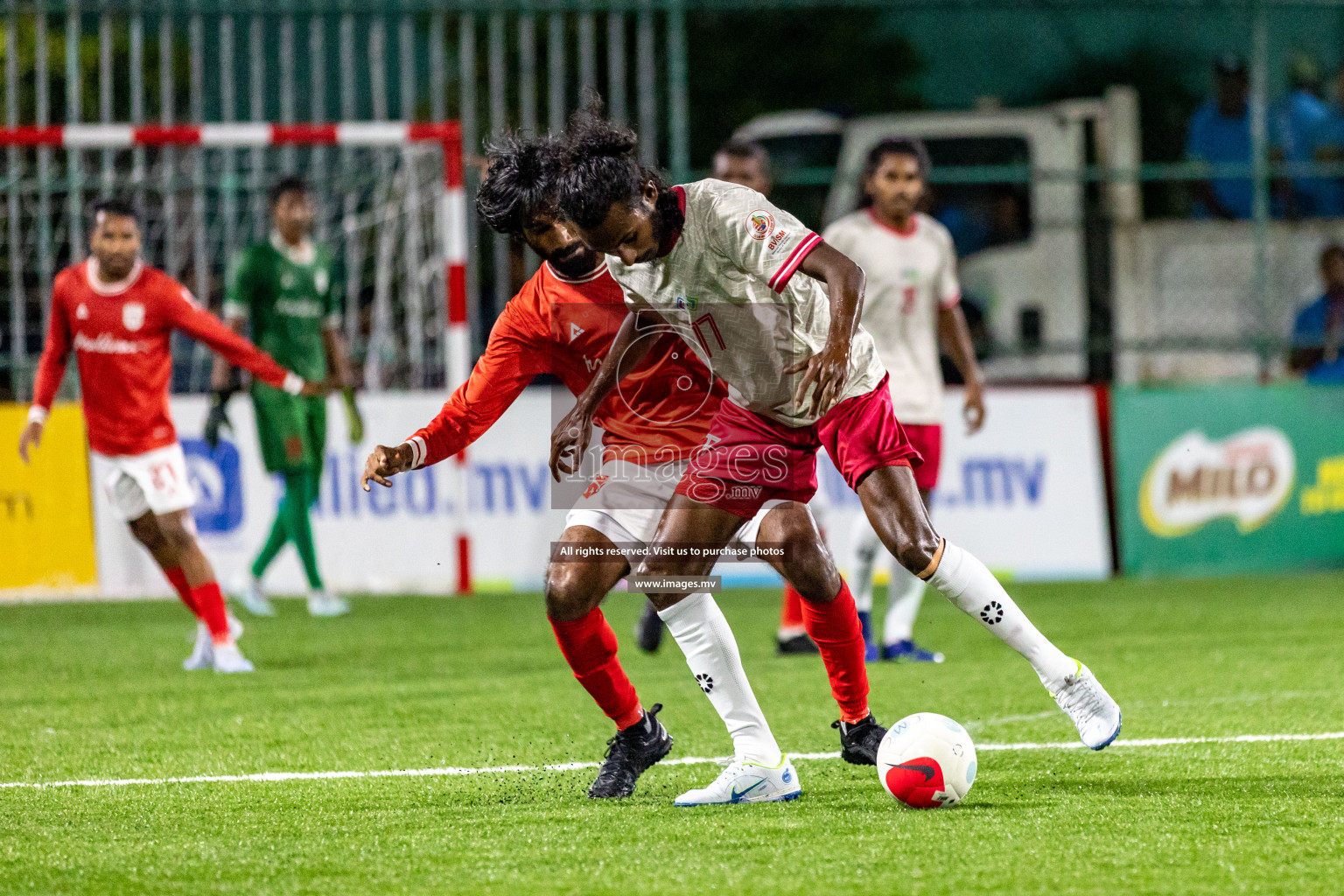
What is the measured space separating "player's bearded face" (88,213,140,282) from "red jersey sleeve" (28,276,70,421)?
0.90 feet

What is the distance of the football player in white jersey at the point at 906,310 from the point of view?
7465 mm

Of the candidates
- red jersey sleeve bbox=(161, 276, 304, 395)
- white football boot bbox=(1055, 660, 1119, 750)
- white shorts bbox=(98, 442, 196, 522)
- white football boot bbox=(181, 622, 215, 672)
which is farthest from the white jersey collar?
white football boot bbox=(1055, 660, 1119, 750)

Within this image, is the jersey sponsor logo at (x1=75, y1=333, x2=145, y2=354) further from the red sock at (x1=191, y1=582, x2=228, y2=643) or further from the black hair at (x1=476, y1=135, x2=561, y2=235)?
the black hair at (x1=476, y1=135, x2=561, y2=235)

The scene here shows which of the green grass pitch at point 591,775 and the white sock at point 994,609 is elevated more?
the white sock at point 994,609

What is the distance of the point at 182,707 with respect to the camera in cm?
654

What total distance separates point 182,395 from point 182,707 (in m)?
4.41

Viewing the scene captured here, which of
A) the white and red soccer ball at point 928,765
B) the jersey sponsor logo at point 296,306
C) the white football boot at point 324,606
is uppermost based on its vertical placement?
the jersey sponsor logo at point 296,306

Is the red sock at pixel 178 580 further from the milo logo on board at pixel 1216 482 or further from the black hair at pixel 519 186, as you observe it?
the milo logo on board at pixel 1216 482

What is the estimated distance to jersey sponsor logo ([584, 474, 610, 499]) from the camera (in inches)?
192

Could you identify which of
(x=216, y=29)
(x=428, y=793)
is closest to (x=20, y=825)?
(x=428, y=793)

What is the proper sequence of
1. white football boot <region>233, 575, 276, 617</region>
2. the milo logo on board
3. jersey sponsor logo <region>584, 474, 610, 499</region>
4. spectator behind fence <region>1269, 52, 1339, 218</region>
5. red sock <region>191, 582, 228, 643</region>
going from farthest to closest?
1. spectator behind fence <region>1269, 52, 1339, 218</region>
2. the milo logo on board
3. white football boot <region>233, 575, 276, 617</region>
4. red sock <region>191, 582, 228, 643</region>
5. jersey sponsor logo <region>584, 474, 610, 499</region>

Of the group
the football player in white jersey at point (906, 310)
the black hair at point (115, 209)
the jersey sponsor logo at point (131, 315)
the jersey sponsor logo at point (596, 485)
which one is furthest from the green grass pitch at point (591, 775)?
the black hair at point (115, 209)

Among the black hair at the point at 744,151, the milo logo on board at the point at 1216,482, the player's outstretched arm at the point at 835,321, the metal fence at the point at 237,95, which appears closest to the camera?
the player's outstretched arm at the point at 835,321

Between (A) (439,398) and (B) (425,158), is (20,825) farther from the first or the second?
(B) (425,158)
